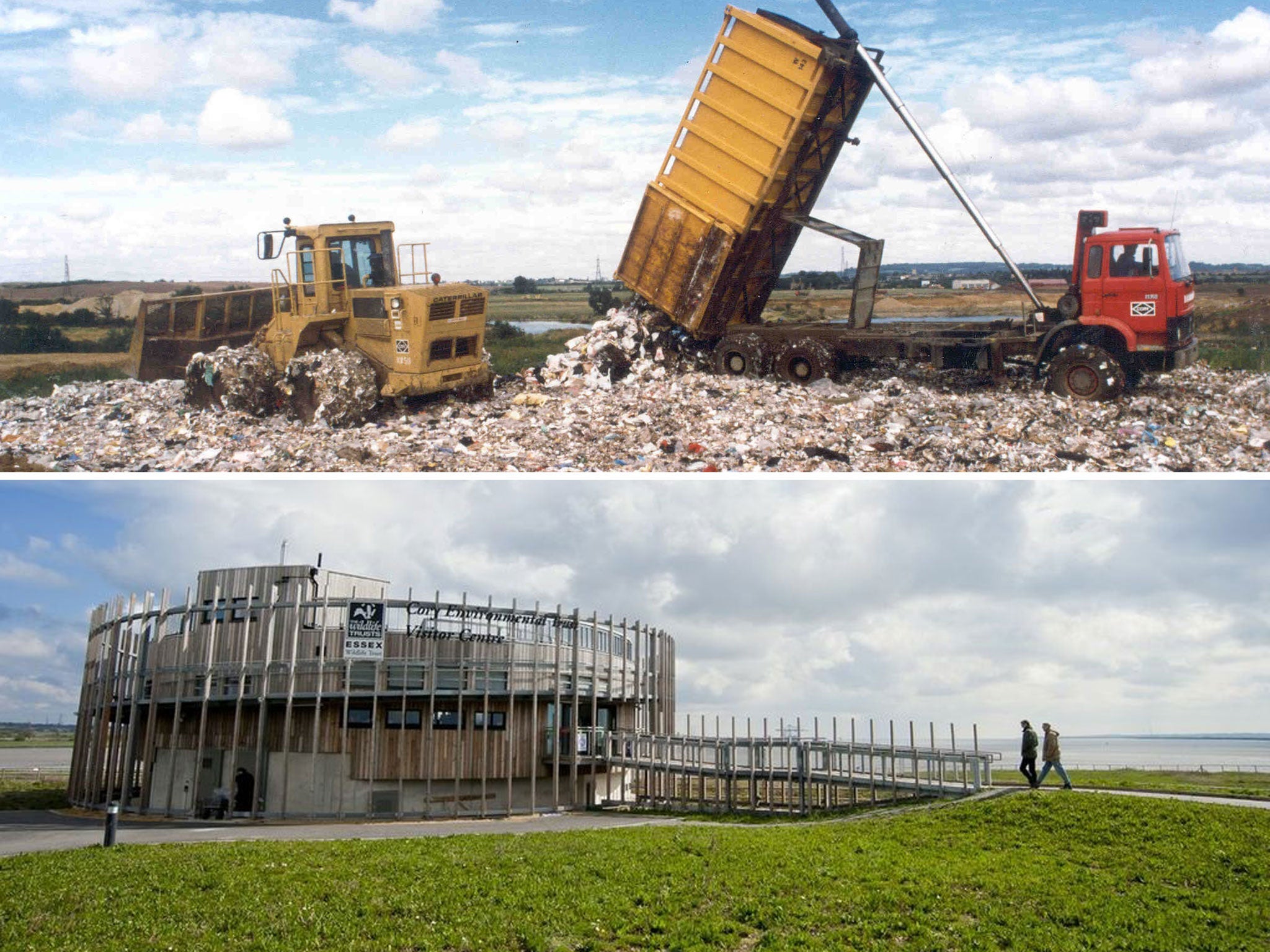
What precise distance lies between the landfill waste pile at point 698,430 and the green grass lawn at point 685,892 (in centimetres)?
424

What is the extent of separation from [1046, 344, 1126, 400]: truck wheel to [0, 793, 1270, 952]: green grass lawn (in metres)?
5.08

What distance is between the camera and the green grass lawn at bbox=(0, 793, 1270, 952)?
834 centimetres

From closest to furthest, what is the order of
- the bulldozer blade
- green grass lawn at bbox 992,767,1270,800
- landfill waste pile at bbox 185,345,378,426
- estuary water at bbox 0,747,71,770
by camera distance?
landfill waste pile at bbox 185,345,378,426, green grass lawn at bbox 992,767,1270,800, the bulldozer blade, estuary water at bbox 0,747,71,770

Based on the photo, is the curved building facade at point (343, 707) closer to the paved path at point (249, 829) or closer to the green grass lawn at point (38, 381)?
the paved path at point (249, 829)

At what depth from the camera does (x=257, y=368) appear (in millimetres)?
15086

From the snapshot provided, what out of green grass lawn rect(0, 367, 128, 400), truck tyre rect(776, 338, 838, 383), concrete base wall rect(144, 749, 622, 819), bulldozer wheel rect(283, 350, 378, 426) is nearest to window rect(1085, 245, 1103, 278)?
truck tyre rect(776, 338, 838, 383)

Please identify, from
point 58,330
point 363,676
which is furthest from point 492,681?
point 58,330

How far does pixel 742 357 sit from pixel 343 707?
805 centimetres

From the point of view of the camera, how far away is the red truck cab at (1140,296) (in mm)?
13750

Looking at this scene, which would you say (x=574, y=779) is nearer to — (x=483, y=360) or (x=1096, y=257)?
(x=483, y=360)

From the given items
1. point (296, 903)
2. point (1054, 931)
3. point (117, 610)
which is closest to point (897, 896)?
point (1054, 931)

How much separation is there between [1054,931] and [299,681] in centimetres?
1213

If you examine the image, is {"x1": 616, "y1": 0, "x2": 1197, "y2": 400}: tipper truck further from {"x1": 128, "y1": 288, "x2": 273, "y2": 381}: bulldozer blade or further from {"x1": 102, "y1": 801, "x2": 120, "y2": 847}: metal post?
{"x1": 102, "y1": 801, "x2": 120, "y2": 847}: metal post

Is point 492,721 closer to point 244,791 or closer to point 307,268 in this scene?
point 244,791
